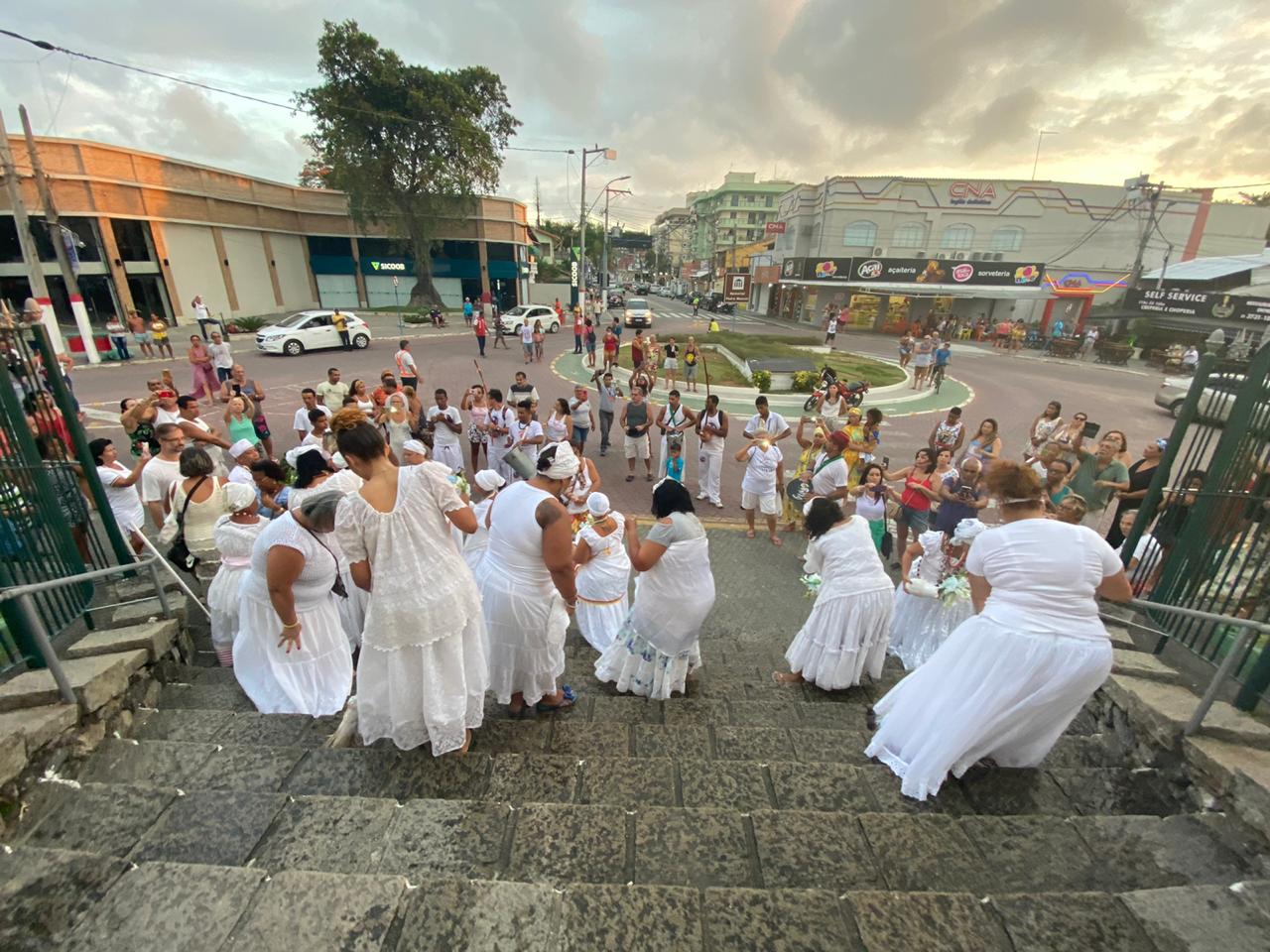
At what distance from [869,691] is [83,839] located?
4663 mm

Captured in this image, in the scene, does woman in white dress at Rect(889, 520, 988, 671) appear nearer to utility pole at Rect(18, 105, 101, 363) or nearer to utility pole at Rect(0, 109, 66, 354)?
utility pole at Rect(0, 109, 66, 354)

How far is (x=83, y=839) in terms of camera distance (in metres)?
2.23

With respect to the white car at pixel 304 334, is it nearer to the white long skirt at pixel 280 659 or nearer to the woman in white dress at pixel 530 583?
the white long skirt at pixel 280 659

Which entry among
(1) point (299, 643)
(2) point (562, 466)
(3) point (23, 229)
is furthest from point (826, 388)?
(3) point (23, 229)

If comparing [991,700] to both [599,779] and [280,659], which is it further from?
[280,659]

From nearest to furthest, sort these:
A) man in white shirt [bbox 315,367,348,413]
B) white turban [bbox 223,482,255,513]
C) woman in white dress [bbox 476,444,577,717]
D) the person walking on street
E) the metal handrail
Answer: the metal handrail
woman in white dress [bbox 476,444,577,717]
white turban [bbox 223,482,255,513]
man in white shirt [bbox 315,367,348,413]
the person walking on street

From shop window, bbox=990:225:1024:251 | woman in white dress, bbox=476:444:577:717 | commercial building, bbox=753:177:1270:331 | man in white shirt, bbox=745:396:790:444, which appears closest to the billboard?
commercial building, bbox=753:177:1270:331

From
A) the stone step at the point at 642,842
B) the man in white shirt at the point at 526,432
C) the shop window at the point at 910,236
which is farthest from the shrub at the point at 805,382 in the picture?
the shop window at the point at 910,236

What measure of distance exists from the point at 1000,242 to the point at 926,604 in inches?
1621

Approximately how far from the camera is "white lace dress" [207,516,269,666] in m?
3.90

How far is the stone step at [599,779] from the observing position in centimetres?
263

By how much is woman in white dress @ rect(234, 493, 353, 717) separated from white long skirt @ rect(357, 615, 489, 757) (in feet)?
2.72

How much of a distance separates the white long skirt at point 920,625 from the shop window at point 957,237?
3945cm

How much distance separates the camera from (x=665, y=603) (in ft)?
12.2
